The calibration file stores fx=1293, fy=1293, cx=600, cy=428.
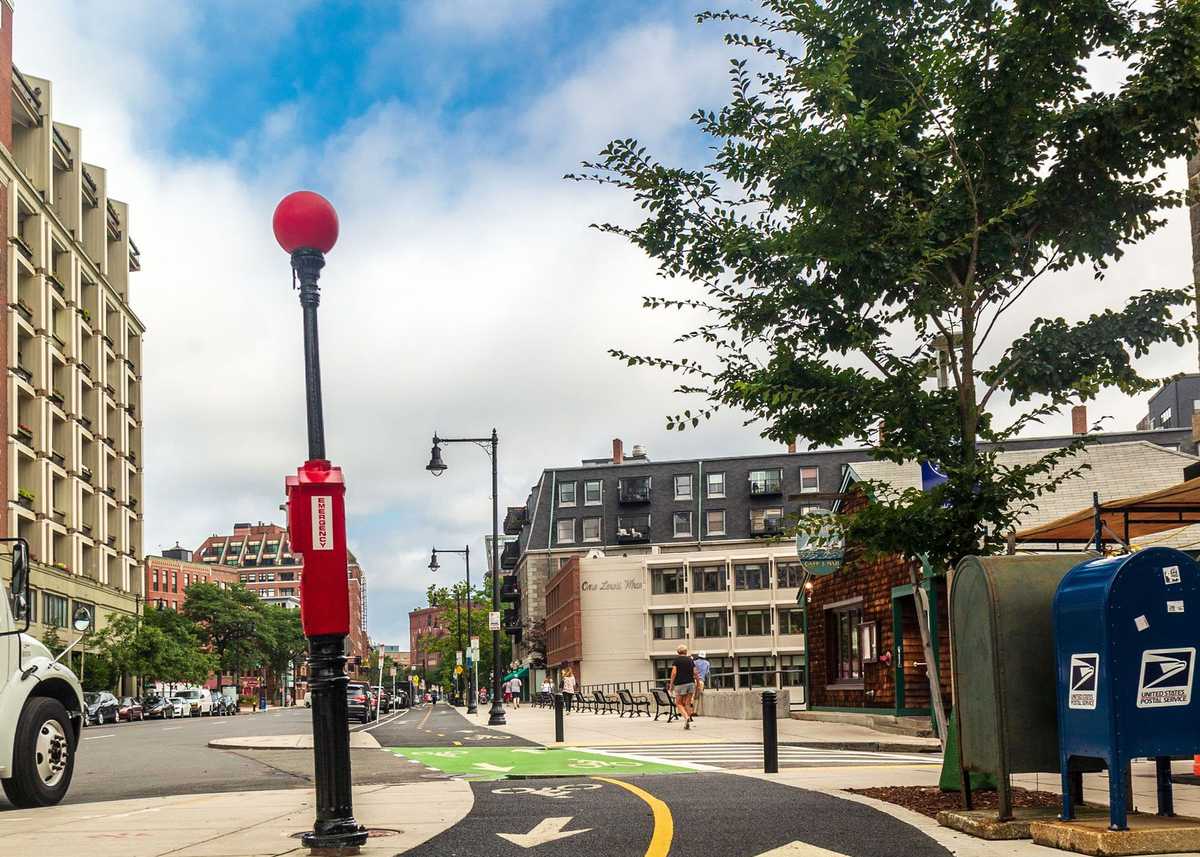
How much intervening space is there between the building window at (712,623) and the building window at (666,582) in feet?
7.24

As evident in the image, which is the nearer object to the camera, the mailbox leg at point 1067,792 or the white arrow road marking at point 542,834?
the mailbox leg at point 1067,792

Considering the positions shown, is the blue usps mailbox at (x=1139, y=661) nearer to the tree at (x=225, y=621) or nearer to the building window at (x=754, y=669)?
the building window at (x=754, y=669)

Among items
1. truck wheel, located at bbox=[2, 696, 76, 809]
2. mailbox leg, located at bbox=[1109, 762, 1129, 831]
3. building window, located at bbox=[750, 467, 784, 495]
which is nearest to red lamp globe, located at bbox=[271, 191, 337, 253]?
truck wheel, located at bbox=[2, 696, 76, 809]

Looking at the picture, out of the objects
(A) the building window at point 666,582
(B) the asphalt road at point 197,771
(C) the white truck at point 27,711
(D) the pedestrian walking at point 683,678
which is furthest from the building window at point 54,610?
(C) the white truck at point 27,711

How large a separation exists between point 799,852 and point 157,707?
68.0 meters

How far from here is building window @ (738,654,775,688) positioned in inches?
3558

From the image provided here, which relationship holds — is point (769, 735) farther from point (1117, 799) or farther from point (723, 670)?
point (723, 670)

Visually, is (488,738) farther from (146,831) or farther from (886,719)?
(146,831)

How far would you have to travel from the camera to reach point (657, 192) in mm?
11219

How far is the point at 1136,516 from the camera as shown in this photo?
18375 millimetres

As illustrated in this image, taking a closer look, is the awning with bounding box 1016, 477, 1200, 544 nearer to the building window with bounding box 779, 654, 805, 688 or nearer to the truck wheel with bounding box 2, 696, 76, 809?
the truck wheel with bounding box 2, 696, 76, 809

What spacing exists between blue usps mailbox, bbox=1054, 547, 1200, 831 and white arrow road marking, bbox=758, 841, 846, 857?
159cm

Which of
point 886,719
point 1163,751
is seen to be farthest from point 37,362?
point 1163,751

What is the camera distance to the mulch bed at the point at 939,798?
930 cm
